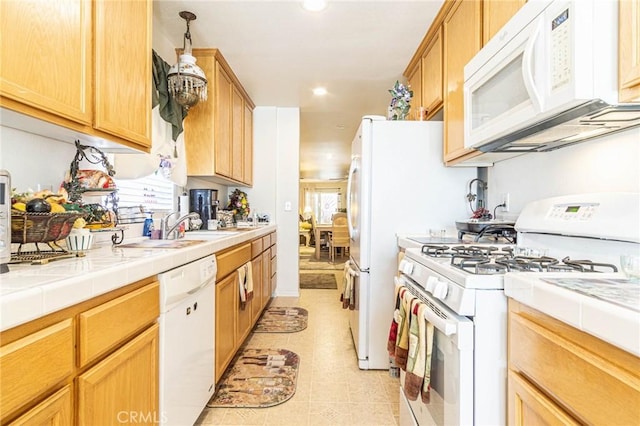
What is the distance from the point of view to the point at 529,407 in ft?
2.61

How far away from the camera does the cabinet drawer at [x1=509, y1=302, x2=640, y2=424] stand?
0.54 m

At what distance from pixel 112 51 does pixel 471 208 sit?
7.40 ft

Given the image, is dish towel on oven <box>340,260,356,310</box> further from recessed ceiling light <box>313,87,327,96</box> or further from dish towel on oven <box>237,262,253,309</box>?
recessed ceiling light <box>313,87,327,96</box>

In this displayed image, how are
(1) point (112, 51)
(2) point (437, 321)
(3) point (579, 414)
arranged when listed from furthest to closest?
(1) point (112, 51), (2) point (437, 321), (3) point (579, 414)

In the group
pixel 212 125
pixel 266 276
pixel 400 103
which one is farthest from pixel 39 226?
pixel 266 276

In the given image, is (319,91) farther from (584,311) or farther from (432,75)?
(584,311)

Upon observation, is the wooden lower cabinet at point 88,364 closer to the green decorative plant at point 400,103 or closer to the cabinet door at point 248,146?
the green decorative plant at point 400,103

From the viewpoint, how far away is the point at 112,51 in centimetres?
139

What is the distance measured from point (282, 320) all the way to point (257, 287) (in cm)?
55

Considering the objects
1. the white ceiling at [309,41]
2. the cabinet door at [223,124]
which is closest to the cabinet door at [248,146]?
the white ceiling at [309,41]

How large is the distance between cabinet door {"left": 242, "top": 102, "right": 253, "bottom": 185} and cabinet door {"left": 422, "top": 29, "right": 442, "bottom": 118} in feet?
6.66

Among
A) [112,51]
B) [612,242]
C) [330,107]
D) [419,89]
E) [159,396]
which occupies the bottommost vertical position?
[159,396]

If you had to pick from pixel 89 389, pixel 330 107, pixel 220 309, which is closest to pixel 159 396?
pixel 89 389

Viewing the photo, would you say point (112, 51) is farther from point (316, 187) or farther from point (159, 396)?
point (316, 187)
